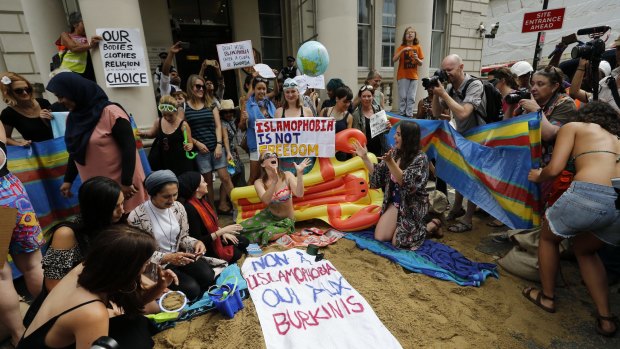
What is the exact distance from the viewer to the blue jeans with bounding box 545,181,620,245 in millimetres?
2225

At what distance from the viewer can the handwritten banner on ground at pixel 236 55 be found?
5.27 metres

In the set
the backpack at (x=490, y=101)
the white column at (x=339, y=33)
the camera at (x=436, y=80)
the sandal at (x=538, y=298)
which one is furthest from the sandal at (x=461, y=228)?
the white column at (x=339, y=33)

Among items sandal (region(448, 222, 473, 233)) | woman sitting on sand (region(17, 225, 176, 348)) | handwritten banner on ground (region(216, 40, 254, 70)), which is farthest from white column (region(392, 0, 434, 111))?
woman sitting on sand (region(17, 225, 176, 348))

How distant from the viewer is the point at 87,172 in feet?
Result: 10.0

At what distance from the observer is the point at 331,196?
14.8 ft

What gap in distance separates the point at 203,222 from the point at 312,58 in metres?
3.29

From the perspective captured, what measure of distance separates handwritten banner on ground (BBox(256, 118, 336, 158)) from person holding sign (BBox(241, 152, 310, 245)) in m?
0.46

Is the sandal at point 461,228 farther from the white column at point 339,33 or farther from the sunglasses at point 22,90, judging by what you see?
the sunglasses at point 22,90

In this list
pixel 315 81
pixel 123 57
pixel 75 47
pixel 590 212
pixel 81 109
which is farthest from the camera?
pixel 315 81

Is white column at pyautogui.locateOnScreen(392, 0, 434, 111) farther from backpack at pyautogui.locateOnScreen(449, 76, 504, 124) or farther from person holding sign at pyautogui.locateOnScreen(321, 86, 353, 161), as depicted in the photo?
backpack at pyautogui.locateOnScreen(449, 76, 504, 124)

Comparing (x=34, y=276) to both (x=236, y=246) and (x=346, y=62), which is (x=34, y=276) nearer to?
(x=236, y=246)

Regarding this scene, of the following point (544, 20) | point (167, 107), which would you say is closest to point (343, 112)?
point (167, 107)

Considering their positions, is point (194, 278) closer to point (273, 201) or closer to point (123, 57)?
point (273, 201)

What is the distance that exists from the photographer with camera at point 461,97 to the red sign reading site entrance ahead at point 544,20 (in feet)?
19.4
